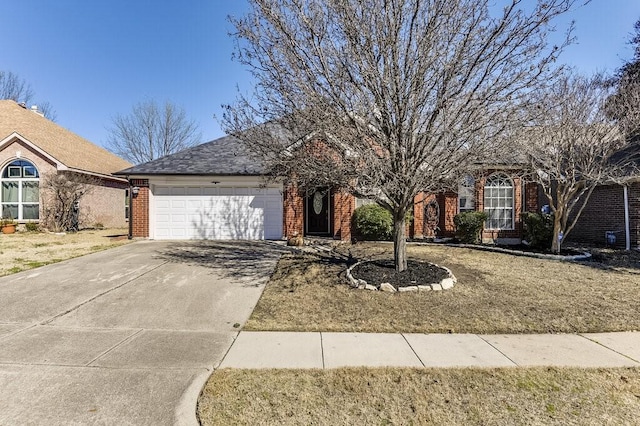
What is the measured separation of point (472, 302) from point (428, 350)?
2.35m

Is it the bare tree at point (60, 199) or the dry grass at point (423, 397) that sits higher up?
the bare tree at point (60, 199)

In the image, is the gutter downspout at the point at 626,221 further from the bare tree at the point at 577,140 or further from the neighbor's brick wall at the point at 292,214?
the neighbor's brick wall at the point at 292,214

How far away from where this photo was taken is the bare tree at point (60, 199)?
16.9 meters

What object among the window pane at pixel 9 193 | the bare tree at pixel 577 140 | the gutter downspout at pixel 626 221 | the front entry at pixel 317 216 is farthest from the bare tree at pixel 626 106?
the window pane at pixel 9 193

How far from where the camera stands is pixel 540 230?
457 inches

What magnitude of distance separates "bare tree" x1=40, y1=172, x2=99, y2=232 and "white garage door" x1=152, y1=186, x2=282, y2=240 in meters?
6.52

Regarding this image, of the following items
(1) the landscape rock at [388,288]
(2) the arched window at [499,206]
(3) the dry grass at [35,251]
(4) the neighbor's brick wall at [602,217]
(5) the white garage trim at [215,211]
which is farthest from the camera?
(2) the arched window at [499,206]

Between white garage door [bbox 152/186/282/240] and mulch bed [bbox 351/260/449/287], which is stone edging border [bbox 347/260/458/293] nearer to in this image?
mulch bed [bbox 351/260/449/287]

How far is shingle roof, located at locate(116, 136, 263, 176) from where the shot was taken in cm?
1346

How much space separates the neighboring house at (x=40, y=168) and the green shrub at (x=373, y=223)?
49.7 feet

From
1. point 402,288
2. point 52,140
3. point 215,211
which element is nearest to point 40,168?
point 52,140

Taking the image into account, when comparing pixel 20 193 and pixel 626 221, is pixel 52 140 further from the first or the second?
pixel 626 221

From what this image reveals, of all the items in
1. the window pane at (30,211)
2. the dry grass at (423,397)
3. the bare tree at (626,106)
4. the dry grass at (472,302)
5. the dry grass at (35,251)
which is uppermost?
the bare tree at (626,106)

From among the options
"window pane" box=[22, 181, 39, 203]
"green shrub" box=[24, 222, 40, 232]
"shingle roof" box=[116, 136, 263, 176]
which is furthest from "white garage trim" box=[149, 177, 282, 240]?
"window pane" box=[22, 181, 39, 203]
